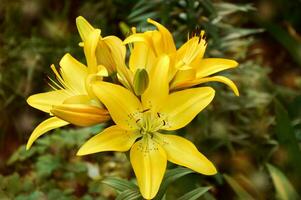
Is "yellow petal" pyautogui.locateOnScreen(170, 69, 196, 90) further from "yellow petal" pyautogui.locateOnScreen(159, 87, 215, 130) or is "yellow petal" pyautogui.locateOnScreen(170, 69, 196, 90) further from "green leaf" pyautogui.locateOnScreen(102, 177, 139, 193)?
"green leaf" pyautogui.locateOnScreen(102, 177, 139, 193)

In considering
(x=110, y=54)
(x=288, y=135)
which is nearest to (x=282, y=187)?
(x=288, y=135)

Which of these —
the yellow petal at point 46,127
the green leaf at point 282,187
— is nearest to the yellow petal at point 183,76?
the yellow petal at point 46,127

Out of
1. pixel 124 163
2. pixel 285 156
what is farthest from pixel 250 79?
pixel 124 163

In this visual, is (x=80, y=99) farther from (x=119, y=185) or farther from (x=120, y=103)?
(x=119, y=185)

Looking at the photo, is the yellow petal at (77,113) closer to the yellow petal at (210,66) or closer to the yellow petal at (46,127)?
the yellow petal at (46,127)

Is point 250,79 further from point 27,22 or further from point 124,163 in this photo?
point 27,22

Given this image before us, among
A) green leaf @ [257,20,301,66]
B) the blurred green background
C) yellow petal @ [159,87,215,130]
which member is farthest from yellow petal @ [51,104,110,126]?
green leaf @ [257,20,301,66]
